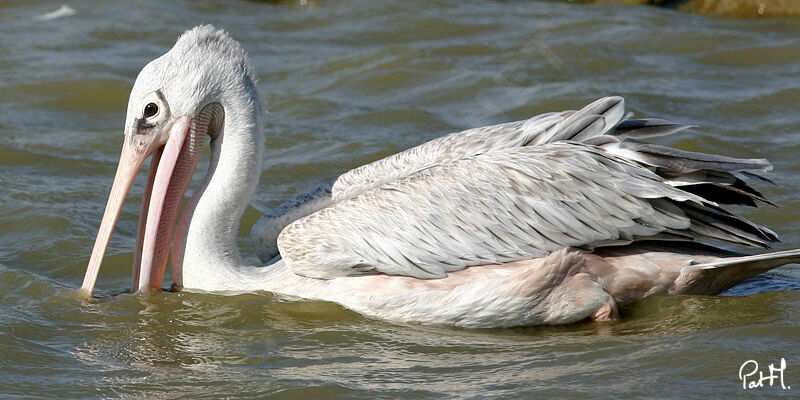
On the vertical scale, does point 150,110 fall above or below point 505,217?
above

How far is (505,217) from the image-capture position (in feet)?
18.5

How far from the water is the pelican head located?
296mm

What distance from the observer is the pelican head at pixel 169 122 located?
5.93 meters

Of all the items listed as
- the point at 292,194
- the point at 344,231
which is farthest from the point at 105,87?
the point at 344,231

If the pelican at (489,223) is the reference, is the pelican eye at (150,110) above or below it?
above

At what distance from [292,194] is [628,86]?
3473mm

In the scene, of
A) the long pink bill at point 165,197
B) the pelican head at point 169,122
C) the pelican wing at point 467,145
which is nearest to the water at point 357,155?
the long pink bill at point 165,197

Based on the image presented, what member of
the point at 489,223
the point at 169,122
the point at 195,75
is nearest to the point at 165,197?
the point at 169,122

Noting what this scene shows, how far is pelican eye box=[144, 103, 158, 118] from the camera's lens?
19.5 ft

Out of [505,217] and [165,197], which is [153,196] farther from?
[505,217]

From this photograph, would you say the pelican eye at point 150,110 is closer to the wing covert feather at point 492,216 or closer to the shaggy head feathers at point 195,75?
the shaggy head feathers at point 195,75

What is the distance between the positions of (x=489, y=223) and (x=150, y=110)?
187cm
